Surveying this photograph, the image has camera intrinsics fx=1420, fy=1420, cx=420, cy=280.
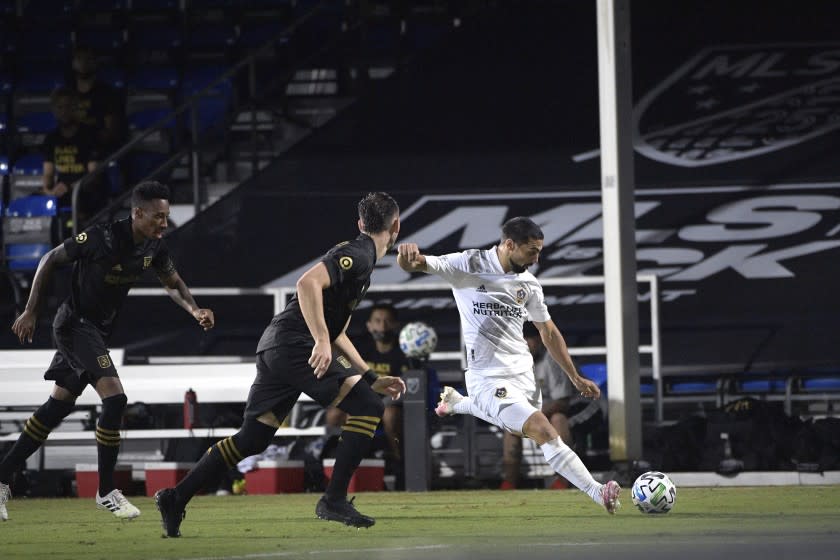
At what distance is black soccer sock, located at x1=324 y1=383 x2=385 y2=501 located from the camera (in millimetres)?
7398

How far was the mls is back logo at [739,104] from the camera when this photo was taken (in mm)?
14867

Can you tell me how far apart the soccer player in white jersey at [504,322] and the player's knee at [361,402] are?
3.59 feet

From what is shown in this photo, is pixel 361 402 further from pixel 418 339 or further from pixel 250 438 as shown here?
pixel 418 339

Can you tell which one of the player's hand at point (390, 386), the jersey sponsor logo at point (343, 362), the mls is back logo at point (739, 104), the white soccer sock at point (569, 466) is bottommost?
the white soccer sock at point (569, 466)

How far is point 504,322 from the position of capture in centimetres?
851

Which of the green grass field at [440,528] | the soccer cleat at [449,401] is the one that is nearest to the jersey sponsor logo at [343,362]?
the green grass field at [440,528]

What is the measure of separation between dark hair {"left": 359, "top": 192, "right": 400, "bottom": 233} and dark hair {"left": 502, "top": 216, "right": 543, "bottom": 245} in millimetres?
1069

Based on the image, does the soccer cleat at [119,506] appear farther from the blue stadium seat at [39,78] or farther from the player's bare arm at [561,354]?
the blue stadium seat at [39,78]

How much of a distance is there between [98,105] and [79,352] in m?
7.19

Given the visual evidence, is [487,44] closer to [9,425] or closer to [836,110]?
[836,110]

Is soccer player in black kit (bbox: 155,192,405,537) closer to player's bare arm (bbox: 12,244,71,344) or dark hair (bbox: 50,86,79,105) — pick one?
player's bare arm (bbox: 12,244,71,344)

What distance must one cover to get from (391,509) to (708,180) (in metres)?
6.56

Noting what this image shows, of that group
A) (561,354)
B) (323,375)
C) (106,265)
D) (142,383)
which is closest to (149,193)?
(106,265)

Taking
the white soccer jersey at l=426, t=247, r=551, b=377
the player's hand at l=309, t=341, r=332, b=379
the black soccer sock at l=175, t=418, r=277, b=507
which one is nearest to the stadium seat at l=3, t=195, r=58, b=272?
the white soccer jersey at l=426, t=247, r=551, b=377
